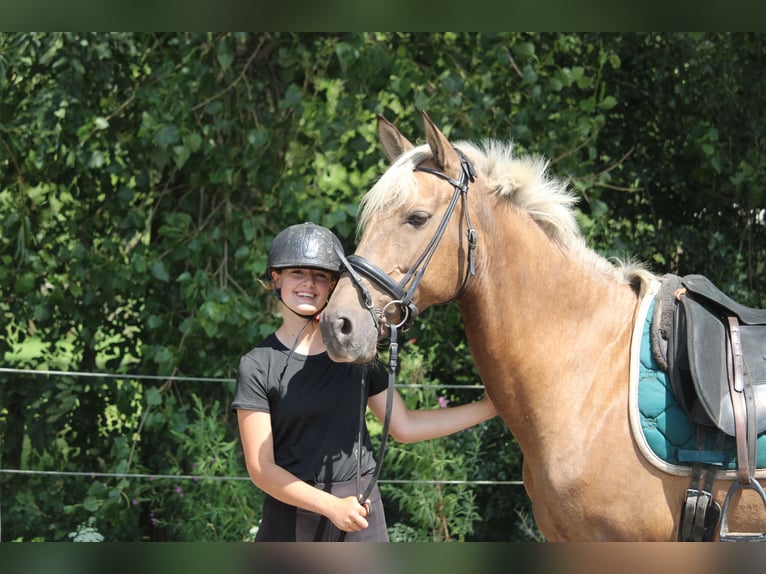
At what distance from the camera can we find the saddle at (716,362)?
6.66 ft

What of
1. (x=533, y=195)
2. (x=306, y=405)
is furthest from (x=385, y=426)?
(x=533, y=195)

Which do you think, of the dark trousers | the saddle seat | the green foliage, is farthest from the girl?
the green foliage

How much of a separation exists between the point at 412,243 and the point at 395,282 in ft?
0.42

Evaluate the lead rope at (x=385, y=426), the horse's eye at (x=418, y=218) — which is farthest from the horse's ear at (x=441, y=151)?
the lead rope at (x=385, y=426)

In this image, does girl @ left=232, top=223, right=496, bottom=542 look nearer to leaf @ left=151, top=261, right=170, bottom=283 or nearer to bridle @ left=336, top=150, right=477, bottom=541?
bridle @ left=336, top=150, right=477, bottom=541

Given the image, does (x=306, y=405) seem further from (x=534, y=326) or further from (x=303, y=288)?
(x=534, y=326)

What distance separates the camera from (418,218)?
2.16 metres

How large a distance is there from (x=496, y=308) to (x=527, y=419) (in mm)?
329

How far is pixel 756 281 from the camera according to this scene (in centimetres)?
516

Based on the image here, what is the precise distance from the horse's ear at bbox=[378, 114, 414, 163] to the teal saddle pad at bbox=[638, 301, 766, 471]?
0.97m

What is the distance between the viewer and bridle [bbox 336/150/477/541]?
2078mm

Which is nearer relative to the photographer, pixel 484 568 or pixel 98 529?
pixel 484 568
